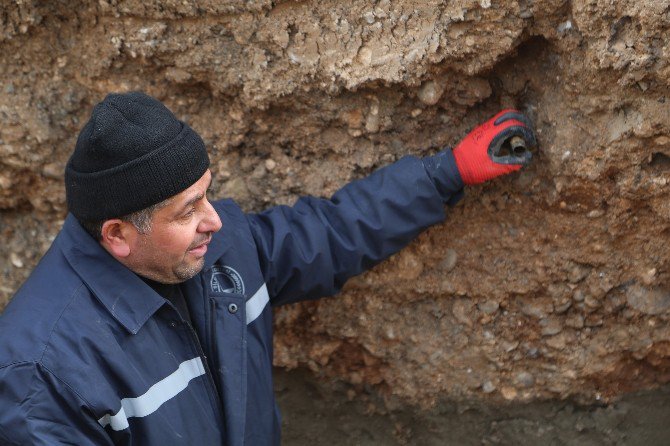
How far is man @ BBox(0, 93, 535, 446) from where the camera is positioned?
1944 mm

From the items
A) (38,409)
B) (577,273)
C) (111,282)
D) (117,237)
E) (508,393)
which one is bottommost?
(38,409)

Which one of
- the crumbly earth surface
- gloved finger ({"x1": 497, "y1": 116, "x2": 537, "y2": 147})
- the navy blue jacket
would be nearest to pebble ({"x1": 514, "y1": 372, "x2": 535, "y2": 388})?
the crumbly earth surface

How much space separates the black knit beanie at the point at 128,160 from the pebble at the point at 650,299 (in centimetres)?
157

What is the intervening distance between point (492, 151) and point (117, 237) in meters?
1.14

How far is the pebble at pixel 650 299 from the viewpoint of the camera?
2713mm

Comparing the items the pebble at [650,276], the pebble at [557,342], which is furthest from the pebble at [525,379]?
the pebble at [650,276]

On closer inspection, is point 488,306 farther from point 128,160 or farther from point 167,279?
point 128,160

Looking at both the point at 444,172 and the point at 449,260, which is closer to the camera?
the point at 444,172

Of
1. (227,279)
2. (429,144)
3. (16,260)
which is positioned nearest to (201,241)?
(227,279)

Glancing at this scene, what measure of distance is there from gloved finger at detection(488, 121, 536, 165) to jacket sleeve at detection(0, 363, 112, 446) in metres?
1.39

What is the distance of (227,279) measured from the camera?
7.71ft

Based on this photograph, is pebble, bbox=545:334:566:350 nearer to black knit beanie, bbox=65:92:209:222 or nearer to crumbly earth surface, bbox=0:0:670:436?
crumbly earth surface, bbox=0:0:670:436

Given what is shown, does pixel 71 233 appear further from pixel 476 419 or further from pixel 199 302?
pixel 476 419

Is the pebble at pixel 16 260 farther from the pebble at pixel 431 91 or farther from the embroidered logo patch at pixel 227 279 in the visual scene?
the pebble at pixel 431 91
